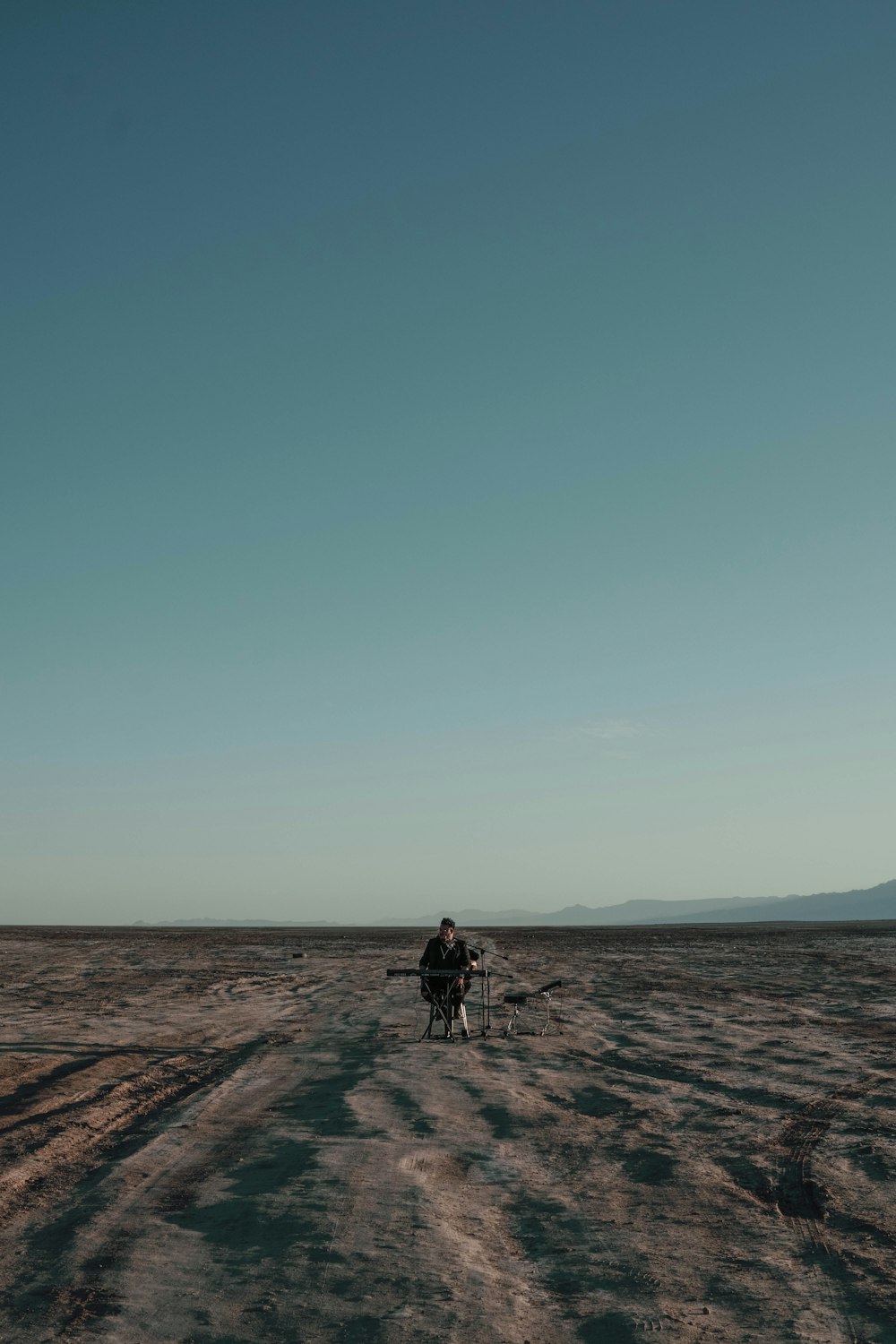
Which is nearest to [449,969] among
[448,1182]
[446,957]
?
[446,957]

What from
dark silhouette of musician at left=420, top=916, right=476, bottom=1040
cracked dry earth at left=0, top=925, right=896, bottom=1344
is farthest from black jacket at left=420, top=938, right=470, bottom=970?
cracked dry earth at left=0, top=925, right=896, bottom=1344

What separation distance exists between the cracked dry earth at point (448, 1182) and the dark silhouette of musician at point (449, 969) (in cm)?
55

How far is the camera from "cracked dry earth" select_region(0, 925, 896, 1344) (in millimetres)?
5355

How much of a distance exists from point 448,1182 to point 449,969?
25.6ft

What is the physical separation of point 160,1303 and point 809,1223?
13.5 feet

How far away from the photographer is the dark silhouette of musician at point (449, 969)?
15086mm

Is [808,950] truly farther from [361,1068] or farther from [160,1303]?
[160,1303]

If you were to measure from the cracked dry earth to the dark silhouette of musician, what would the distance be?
1.82ft

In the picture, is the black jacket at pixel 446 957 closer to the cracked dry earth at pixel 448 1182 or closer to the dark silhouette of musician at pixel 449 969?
the dark silhouette of musician at pixel 449 969

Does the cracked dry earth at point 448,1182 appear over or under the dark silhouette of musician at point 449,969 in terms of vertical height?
under

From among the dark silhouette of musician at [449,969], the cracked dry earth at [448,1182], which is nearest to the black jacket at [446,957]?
the dark silhouette of musician at [449,969]

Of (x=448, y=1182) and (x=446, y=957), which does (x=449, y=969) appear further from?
(x=448, y=1182)

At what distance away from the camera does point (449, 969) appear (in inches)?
607

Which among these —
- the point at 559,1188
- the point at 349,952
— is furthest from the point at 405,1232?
the point at 349,952
